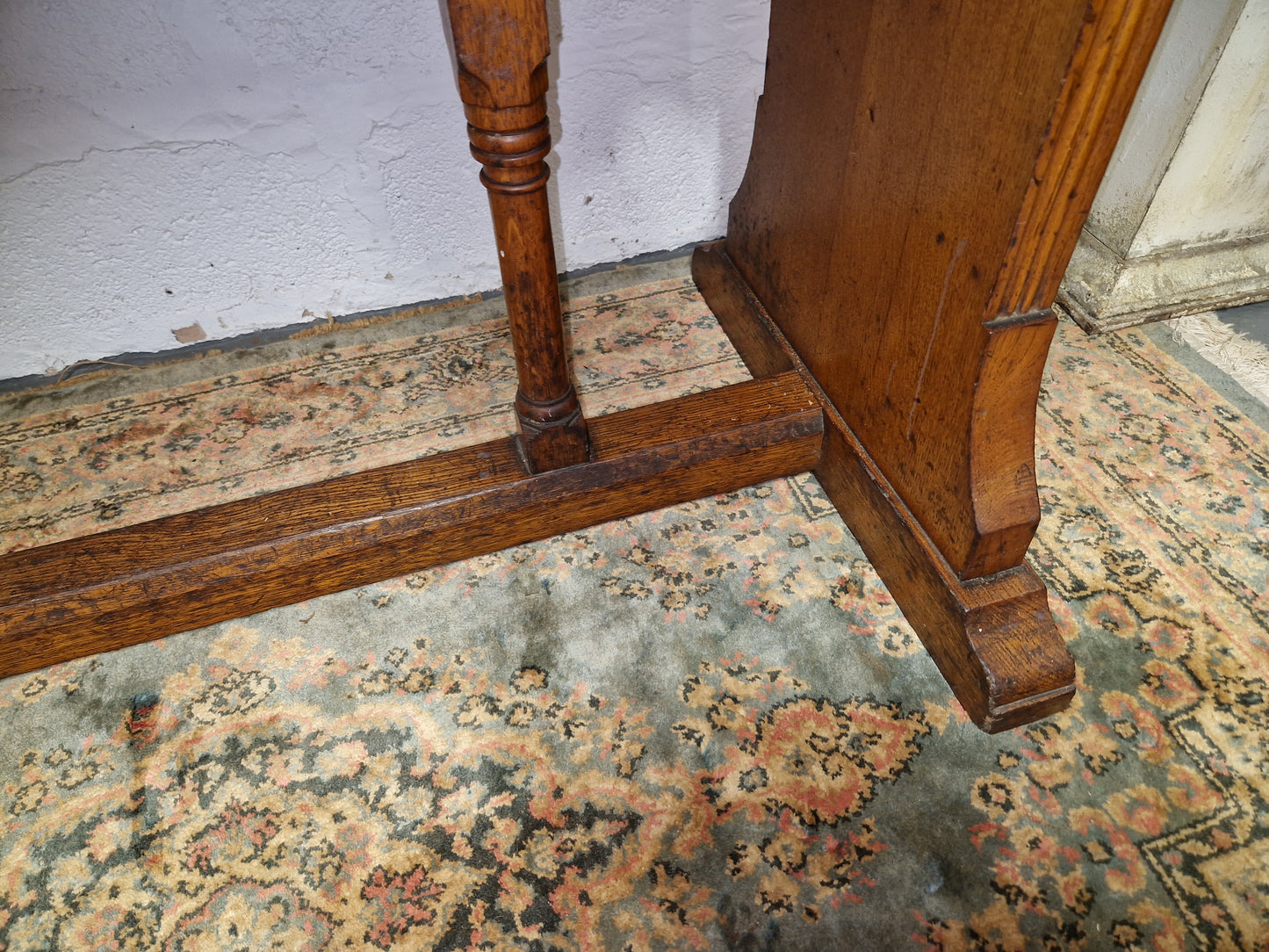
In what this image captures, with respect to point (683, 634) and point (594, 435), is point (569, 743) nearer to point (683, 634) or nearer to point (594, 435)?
point (683, 634)

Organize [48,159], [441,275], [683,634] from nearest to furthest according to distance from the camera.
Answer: [683,634] < [48,159] < [441,275]

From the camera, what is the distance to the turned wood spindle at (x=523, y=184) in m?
0.90

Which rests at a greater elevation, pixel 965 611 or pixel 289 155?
pixel 289 155

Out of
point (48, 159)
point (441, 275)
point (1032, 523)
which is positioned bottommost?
point (441, 275)

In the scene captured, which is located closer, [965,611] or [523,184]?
[523,184]

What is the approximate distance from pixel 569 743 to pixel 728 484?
552 mm

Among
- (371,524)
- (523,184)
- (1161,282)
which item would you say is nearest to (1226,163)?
(1161,282)

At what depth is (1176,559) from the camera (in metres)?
1.37

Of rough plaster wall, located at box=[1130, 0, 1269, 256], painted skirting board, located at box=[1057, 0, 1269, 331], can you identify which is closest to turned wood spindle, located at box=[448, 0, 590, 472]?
painted skirting board, located at box=[1057, 0, 1269, 331]

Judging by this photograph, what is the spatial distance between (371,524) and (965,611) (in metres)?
0.89

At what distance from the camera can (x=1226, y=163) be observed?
163 cm

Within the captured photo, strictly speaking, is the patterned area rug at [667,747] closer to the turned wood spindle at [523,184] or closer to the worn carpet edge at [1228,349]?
the worn carpet edge at [1228,349]

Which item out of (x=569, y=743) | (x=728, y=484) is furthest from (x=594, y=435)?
(x=569, y=743)

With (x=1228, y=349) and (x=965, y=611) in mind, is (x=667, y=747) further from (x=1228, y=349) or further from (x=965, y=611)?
(x=1228, y=349)
